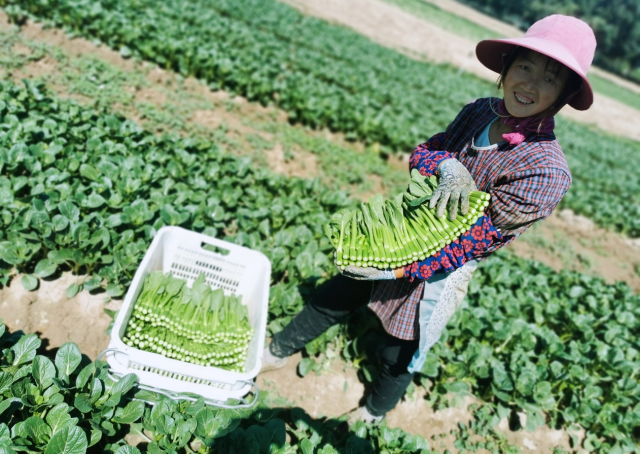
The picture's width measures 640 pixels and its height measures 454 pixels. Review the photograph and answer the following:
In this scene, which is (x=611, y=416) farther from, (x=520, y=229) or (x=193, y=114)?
(x=193, y=114)

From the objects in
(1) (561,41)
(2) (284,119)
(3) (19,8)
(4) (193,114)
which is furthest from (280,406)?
(3) (19,8)

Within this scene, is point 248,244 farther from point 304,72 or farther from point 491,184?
point 304,72

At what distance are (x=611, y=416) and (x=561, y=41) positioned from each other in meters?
3.38

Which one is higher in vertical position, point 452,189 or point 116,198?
point 452,189

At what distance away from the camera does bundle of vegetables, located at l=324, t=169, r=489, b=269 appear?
191cm

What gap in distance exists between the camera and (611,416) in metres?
3.55

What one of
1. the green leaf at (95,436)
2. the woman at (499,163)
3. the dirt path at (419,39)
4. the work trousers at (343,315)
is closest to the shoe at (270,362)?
the work trousers at (343,315)

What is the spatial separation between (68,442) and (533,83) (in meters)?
2.67

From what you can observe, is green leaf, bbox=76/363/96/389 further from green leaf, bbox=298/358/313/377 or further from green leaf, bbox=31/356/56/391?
green leaf, bbox=298/358/313/377

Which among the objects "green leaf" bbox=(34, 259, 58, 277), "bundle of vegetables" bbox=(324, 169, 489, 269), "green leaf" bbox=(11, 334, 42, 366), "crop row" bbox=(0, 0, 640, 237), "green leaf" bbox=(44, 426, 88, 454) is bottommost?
"green leaf" bbox=(34, 259, 58, 277)

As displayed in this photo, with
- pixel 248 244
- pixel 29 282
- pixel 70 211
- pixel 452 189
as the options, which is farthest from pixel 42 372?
pixel 452 189

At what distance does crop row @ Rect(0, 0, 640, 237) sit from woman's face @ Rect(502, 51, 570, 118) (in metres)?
6.36

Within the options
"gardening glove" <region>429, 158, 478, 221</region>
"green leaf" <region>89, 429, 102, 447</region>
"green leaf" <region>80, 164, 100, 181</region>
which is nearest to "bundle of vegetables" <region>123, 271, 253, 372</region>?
A: "green leaf" <region>89, 429, 102, 447</region>

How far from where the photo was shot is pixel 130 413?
2207mm
